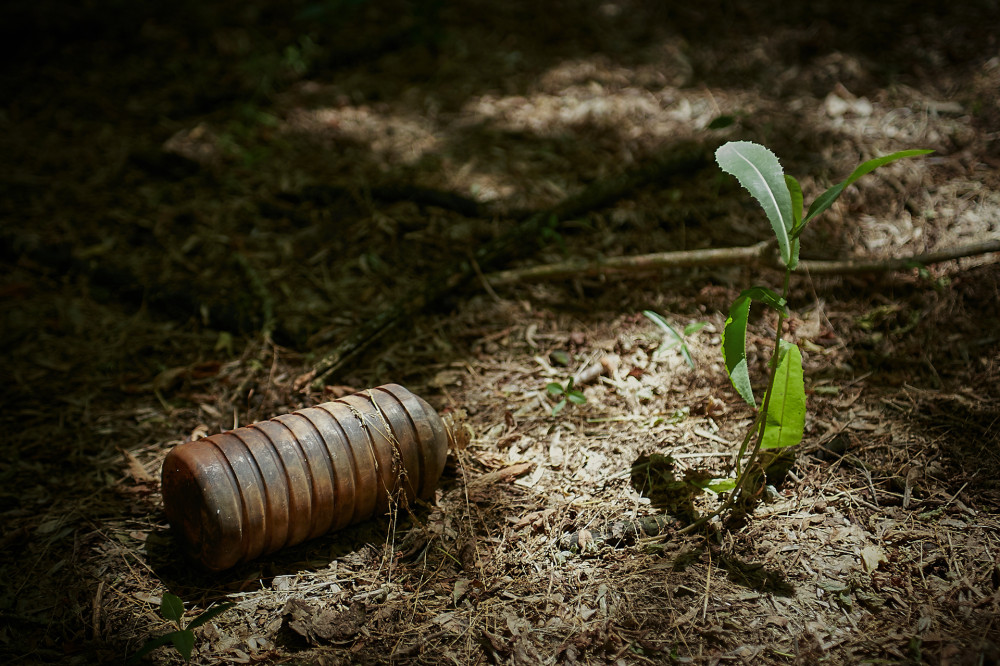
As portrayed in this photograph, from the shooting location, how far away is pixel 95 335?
3068mm

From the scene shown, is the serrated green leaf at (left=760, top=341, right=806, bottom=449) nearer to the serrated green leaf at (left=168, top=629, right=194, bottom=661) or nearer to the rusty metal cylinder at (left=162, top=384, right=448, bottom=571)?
the rusty metal cylinder at (left=162, top=384, right=448, bottom=571)

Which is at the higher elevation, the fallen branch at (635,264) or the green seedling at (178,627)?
the fallen branch at (635,264)


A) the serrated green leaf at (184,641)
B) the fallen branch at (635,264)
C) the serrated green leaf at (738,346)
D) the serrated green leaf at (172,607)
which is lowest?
the serrated green leaf at (172,607)

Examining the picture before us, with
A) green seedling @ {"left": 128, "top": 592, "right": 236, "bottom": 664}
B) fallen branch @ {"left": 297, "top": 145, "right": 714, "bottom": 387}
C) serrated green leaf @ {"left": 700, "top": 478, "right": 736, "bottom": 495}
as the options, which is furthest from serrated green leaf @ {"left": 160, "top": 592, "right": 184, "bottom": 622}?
serrated green leaf @ {"left": 700, "top": 478, "right": 736, "bottom": 495}

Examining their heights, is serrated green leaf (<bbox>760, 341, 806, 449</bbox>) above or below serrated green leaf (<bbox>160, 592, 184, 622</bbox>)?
above

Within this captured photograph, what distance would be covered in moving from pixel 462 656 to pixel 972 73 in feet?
14.7

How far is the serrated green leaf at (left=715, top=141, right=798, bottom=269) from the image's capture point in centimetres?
190

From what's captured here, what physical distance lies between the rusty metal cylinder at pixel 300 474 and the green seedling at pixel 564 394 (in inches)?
20.7

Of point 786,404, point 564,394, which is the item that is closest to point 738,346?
point 786,404

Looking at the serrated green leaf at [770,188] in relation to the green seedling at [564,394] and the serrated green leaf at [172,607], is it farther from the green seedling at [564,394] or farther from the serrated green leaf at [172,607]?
the serrated green leaf at [172,607]

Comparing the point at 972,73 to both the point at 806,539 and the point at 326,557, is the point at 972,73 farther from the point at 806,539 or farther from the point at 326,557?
the point at 326,557

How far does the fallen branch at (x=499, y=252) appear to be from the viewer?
282cm

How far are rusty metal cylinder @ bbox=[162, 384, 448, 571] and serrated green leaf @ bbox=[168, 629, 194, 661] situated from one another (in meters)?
0.24

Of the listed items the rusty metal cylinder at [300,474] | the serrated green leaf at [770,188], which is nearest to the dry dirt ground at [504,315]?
the rusty metal cylinder at [300,474]
